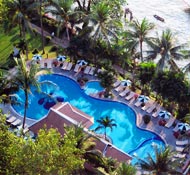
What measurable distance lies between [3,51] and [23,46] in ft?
11.6

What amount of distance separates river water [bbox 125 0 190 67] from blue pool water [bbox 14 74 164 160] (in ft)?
56.2

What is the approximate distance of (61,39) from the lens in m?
53.7

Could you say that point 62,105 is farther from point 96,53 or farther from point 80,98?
point 96,53

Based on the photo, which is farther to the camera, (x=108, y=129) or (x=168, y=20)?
(x=168, y=20)

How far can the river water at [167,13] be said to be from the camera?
57978 mm

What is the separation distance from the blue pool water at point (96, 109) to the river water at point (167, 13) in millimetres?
17119

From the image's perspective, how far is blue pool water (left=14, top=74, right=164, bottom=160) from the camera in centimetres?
3962

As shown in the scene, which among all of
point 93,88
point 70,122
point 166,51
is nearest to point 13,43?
point 93,88

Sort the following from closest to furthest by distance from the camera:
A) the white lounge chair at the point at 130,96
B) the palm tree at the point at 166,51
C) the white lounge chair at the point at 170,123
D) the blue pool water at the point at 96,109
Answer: the blue pool water at the point at 96,109
the white lounge chair at the point at 170,123
the palm tree at the point at 166,51
the white lounge chair at the point at 130,96

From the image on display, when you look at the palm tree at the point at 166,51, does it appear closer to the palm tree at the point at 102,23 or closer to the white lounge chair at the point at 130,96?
the white lounge chair at the point at 130,96

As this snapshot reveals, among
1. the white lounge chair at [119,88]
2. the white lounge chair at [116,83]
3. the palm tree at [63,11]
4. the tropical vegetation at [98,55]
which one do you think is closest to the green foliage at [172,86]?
the tropical vegetation at [98,55]

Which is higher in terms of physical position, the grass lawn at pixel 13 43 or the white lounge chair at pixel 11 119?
the grass lawn at pixel 13 43

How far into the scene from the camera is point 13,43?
51344 millimetres

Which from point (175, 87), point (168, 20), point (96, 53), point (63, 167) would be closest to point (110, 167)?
point (63, 167)
